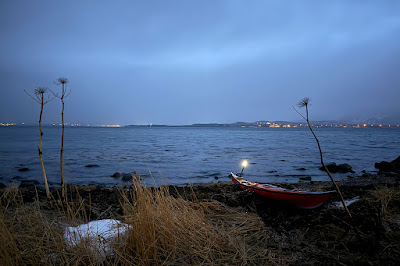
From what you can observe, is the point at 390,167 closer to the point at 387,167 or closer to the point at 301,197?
the point at 387,167

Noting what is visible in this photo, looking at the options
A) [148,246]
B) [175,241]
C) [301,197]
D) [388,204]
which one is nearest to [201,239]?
[175,241]

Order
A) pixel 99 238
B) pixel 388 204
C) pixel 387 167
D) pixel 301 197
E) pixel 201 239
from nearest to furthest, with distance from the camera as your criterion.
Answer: pixel 99 238 → pixel 201 239 → pixel 301 197 → pixel 388 204 → pixel 387 167

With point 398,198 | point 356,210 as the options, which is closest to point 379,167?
point 398,198

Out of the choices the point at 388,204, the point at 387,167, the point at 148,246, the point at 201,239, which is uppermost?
the point at 148,246

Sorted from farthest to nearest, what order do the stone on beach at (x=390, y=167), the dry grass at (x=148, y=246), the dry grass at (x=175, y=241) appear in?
the stone on beach at (x=390, y=167)
the dry grass at (x=175, y=241)
the dry grass at (x=148, y=246)

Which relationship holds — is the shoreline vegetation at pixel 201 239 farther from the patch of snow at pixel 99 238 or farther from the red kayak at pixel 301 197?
the red kayak at pixel 301 197

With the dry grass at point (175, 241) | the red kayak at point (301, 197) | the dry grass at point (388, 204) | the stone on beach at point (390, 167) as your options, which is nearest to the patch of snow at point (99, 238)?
the dry grass at point (175, 241)

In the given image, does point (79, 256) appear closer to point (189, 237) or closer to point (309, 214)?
point (189, 237)

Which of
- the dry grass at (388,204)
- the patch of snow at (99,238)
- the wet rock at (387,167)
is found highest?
the patch of snow at (99,238)

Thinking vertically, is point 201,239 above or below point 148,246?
below

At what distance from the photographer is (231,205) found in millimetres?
6434

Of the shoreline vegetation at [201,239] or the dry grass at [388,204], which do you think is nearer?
the shoreline vegetation at [201,239]

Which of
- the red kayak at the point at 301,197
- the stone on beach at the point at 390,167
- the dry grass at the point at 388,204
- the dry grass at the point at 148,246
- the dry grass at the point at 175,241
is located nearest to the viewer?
the dry grass at the point at 148,246

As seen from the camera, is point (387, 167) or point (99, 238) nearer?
point (99, 238)
